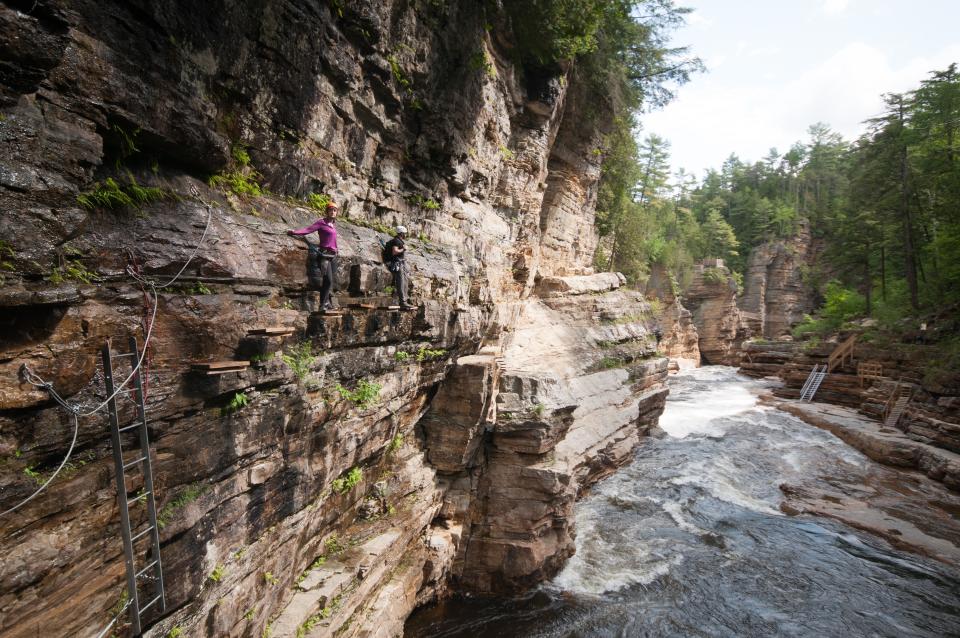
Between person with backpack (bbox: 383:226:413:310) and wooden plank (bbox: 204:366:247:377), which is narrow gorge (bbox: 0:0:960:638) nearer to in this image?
wooden plank (bbox: 204:366:247:377)

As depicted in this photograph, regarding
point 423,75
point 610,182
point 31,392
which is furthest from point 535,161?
point 31,392

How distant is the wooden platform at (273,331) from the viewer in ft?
16.9

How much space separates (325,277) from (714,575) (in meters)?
10.8

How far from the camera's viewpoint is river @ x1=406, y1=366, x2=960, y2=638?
8.20 metres

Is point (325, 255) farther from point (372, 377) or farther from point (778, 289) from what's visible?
point (778, 289)

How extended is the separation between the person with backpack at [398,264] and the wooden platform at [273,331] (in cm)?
259

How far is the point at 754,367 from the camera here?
32.6 meters

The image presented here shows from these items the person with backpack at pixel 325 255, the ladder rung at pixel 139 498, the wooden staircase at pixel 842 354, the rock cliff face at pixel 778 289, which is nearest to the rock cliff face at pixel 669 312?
the wooden staircase at pixel 842 354

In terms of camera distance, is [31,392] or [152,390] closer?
[31,392]

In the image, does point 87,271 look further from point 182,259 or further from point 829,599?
point 829,599

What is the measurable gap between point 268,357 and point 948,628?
1340cm

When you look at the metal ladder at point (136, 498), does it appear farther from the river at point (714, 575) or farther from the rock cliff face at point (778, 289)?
the rock cliff face at point (778, 289)

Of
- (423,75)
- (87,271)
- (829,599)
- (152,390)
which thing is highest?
(423,75)

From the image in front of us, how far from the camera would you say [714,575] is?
9.55m
